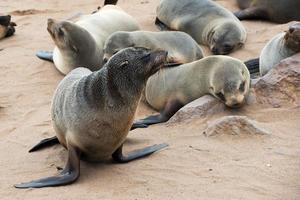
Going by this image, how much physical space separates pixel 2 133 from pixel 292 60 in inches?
109

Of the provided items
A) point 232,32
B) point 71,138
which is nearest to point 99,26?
point 232,32

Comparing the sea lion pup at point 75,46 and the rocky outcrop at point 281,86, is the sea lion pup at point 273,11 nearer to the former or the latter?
the sea lion pup at point 75,46

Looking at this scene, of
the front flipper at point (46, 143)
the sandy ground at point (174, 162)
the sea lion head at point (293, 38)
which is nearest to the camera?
the sandy ground at point (174, 162)

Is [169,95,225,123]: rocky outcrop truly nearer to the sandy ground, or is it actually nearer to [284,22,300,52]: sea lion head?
the sandy ground

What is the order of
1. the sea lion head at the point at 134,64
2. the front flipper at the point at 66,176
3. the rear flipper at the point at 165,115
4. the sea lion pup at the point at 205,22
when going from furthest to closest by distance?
the sea lion pup at the point at 205,22
the rear flipper at the point at 165,115
the sea lion head at the point at 134,64
the front flipper at the point at 66,176

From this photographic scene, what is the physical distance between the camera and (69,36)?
7297 millimetres

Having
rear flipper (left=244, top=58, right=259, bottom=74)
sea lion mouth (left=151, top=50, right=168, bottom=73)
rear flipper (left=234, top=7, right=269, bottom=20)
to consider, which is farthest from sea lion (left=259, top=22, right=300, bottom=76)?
rear flipper (left=234, top=7, right=269, bottom=20)

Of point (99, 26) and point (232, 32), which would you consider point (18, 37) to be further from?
point (232, 32)

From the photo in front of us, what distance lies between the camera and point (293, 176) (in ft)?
13.9

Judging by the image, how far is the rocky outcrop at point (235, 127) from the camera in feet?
16.5

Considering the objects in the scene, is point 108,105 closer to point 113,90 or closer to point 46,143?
point 113,90

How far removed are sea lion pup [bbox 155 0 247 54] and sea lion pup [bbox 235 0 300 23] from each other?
65 cm

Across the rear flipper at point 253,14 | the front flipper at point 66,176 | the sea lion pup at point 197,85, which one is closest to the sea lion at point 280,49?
the sea lion pup at point 197,85

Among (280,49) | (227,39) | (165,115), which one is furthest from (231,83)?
(227,39)
